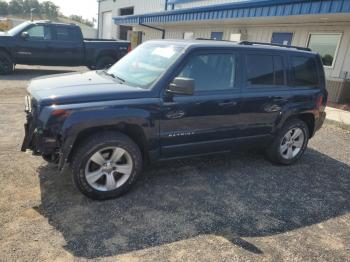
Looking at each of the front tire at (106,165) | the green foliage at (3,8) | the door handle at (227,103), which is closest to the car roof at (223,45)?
the door handle at (227,103)

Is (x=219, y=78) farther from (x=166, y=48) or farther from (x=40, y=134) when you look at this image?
(x=40, y=134)

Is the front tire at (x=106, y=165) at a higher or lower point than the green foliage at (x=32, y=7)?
lower

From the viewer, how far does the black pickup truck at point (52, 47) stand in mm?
11633

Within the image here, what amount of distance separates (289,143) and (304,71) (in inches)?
47.0

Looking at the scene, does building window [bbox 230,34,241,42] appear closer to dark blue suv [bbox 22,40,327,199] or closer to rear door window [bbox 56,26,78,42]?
rear door window [bbox 56,26,78,42]

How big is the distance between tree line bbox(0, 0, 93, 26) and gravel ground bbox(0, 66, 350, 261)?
75605 millimetres

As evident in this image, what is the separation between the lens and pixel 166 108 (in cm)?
371

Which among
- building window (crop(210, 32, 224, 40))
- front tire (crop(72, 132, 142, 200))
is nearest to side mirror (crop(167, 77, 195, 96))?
front tire (crop(72, 132, 142, 200))

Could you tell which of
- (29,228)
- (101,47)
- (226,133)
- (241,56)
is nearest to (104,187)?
(29,228)

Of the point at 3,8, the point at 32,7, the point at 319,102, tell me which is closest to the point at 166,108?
the point at 319,102

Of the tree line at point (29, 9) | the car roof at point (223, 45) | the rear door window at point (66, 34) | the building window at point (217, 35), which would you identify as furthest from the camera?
the tree line at point (29, 9)

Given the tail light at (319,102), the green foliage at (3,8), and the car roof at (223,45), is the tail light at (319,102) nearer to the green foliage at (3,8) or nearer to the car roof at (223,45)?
the car roof at (223,45)

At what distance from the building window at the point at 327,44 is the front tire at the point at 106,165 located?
9.77m

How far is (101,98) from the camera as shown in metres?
3.42
